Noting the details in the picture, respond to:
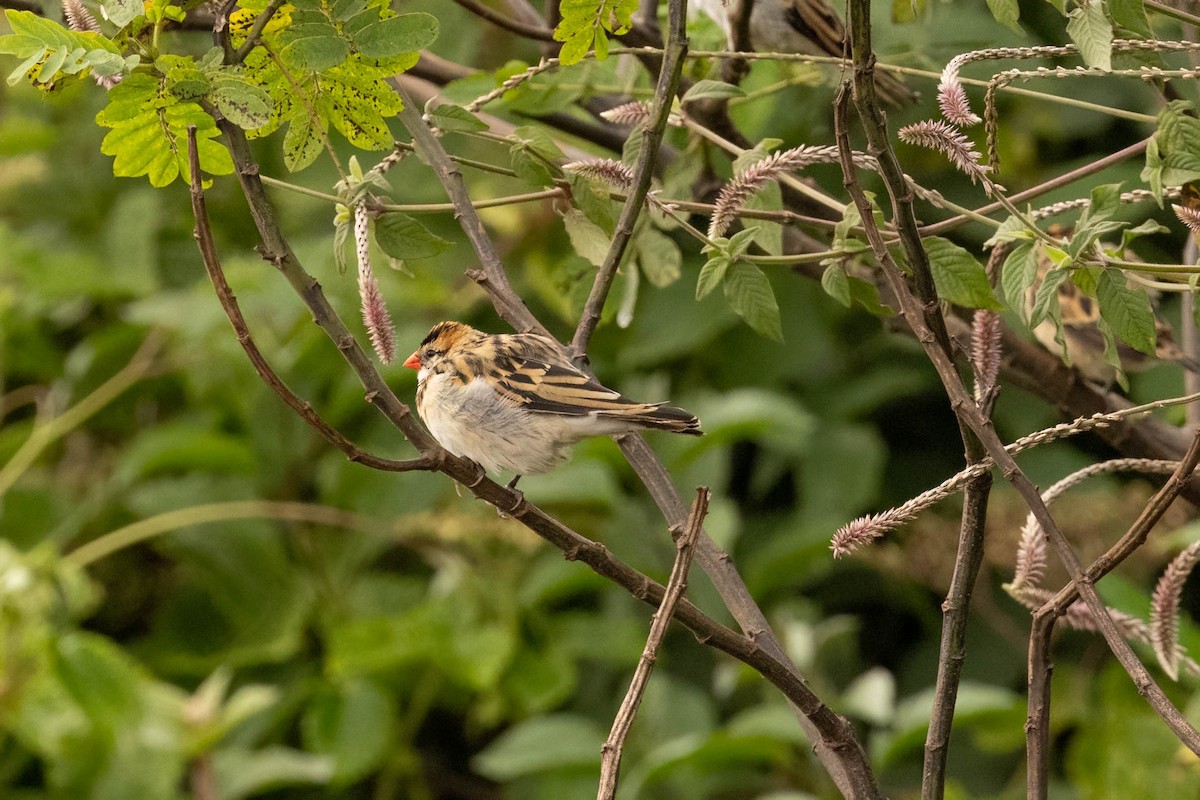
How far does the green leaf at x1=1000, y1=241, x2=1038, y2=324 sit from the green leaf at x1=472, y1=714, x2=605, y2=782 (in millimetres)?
2003

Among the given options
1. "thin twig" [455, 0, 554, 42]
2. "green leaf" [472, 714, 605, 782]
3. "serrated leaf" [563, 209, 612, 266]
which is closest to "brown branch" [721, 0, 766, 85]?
"thin twig" [455, 0, 554, 42]

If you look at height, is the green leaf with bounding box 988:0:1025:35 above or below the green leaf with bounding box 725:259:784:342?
above

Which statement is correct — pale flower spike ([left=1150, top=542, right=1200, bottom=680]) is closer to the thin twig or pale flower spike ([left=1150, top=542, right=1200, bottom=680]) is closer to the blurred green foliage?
the thin twig

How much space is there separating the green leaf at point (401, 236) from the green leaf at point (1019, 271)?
538 millimetres

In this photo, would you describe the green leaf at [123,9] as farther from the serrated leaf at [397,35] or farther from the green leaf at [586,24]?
the green leaf at [586,24]

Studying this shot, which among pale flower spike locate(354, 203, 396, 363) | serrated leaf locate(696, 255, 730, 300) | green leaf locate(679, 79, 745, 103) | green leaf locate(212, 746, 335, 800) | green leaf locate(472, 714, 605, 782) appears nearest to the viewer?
pale flower spike locate(354, 203, 396, 363)

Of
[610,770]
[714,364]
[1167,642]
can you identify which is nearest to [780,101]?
[714,364]

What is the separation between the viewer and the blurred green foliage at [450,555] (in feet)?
9.86

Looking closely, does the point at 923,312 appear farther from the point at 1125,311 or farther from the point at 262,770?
the point at 262,770

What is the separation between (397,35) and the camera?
1.11m

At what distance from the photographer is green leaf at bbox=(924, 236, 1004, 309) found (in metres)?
1.17

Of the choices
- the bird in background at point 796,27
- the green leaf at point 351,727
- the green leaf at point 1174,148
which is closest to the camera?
the green leaf at point 1174,148

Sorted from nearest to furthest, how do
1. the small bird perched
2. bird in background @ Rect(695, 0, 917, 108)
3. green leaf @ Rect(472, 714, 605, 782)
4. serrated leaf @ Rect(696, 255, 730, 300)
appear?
→ 1. serrated leaf @ Rect(696, 255, 730, 300)
2. the small bird perched
3. bird in background @ Rect(695, 0, 917, 108)
4. green leaf @ Rect(472, 714, 605, 782)

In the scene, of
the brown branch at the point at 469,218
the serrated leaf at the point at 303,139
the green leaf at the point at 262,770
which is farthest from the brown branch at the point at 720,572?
the green leaf at the point at 262,770
